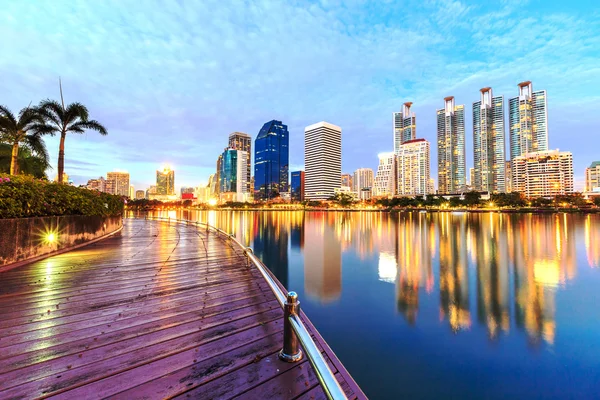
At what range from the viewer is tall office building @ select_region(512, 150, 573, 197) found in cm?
14850

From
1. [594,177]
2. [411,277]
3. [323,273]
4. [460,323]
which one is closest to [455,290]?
[411,277]

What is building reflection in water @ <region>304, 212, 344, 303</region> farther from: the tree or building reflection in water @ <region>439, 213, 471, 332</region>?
the tree

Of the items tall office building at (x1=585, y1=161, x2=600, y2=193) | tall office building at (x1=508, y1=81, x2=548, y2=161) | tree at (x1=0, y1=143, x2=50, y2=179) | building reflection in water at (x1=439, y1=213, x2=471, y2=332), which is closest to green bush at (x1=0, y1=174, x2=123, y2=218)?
building reflection in water at (x1=439, y1=213, x2=471, y2=332)

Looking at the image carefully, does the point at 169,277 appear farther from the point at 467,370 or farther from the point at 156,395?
the point at 467,370

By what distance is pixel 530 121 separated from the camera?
192875 millimetres

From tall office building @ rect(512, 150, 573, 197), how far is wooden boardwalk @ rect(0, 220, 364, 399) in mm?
204311

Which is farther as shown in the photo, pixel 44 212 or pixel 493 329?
pixel 44 212

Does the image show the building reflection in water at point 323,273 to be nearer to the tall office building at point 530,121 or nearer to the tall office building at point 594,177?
the tall office building at point 530,121

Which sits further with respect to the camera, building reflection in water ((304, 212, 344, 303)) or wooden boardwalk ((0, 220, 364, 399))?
building reflection in water ((304, 212, 344, 303))

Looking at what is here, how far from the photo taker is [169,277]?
745cm

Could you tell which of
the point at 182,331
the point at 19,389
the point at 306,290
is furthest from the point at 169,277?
the point at 306,290

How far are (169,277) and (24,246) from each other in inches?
223

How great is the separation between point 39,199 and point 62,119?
588 inches

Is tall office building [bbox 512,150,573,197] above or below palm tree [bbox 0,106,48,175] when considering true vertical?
above
